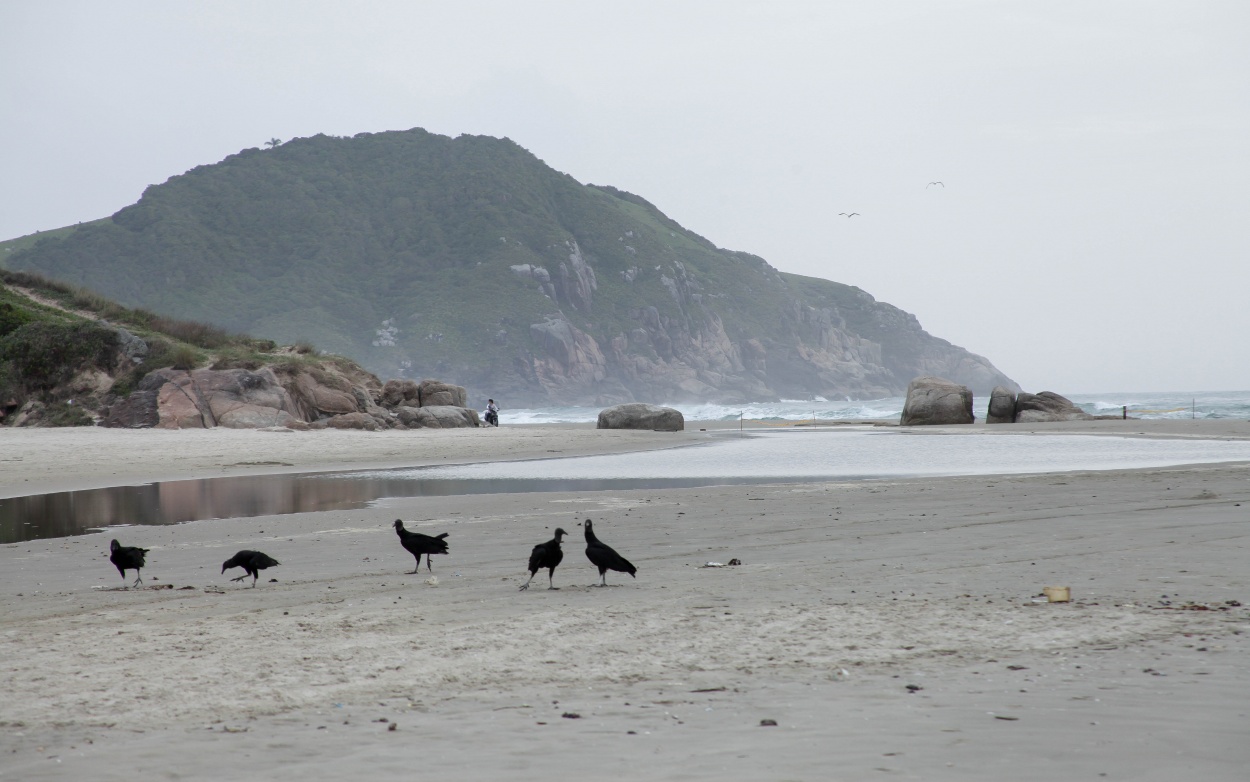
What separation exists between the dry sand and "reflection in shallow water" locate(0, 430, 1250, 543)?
333cm

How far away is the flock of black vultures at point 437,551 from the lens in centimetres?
778

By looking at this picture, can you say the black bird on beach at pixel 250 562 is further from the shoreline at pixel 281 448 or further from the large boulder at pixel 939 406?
the large boulder at pixel 939 406

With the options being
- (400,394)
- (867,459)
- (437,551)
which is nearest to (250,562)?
(437,551)

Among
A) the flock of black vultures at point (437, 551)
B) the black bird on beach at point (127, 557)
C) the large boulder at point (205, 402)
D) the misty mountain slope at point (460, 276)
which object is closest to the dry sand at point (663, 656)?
the flock of black vultures at point (437, 551)

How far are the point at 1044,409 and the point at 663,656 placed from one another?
40.0 metres

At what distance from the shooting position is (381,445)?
94.9 feet

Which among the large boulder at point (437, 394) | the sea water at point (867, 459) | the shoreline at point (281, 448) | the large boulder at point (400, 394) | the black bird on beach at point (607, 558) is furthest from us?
the large boulder at point (437, 394)

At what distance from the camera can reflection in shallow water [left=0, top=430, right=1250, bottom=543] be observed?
49.1 ft

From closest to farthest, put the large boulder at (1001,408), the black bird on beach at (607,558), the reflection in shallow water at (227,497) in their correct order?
the black bird on beach at (607,558), the reflection in shallow water at (227,497), the large boulder at (1001,408)

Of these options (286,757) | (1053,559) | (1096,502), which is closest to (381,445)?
(1096,502)

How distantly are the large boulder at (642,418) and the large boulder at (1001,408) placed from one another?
13165 mm

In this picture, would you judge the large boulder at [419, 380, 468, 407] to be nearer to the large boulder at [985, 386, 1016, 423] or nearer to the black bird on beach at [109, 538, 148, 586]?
the large boulder at [985, 386, 1016, 423]

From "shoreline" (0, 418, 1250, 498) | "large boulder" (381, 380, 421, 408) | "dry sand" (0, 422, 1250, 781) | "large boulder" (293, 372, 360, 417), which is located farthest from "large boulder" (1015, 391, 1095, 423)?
"dry sand" (0, 422, 1250, 781)

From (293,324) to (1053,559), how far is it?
112158mm
